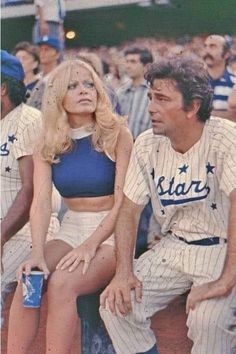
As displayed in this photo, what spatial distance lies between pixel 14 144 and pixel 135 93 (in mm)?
579

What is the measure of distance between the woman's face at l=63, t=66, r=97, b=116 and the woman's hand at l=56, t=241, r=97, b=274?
522 millimetres

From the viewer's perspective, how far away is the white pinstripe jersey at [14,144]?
356 cm

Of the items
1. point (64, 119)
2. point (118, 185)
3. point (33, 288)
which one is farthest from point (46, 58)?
point (33, 288)

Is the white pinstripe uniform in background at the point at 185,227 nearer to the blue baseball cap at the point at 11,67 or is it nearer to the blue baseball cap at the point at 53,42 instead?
the blue baseball cap at the point at 53,42

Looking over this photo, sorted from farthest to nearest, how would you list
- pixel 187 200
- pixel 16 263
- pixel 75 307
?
pixel 16 263 < pixel 75 307 < pixel 187 200

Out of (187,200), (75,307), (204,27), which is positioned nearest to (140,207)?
(187,200)

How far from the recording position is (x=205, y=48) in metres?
3.21

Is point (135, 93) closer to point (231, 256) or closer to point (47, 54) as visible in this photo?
point (47, 54)

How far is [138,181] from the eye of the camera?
324cm

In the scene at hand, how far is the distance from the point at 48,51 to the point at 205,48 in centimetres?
65

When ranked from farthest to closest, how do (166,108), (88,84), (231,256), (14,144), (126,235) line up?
(14,144) → (88,84) → (126,235) → (166,108) → (231,256)

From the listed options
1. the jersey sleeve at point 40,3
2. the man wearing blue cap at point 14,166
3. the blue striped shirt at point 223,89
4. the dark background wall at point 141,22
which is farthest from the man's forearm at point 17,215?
the blue striped shirt at point 223,89

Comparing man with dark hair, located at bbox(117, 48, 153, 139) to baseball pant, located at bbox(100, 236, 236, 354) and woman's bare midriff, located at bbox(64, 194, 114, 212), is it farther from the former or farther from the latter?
baseball pant, located at bbox(100, 236, 236, 354)

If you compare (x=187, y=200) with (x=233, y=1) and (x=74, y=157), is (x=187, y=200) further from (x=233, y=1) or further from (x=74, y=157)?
(x=233, y=1)
